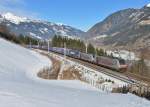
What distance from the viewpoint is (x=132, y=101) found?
22.3 metres

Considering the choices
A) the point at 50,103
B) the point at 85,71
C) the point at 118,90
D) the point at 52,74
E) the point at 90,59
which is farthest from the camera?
the point at 90,59

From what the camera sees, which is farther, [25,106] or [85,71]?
[85,71]

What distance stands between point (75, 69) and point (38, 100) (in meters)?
40.2

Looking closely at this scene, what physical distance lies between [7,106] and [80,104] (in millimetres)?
4982

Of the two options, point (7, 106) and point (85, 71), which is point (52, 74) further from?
point (7, 106)

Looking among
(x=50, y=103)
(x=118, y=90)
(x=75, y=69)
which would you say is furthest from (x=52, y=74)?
(x=50, y=103)

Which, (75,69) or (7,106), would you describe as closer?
(7,106)

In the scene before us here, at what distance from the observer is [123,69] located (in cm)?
7038

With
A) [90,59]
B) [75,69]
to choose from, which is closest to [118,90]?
[75,69]

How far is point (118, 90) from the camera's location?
3406cm

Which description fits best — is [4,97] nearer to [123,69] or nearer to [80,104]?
[80,104]

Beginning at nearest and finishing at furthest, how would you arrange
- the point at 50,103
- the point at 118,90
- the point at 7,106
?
1. the point at 7,106
2. the point at 50,103
3. the point at 118,90

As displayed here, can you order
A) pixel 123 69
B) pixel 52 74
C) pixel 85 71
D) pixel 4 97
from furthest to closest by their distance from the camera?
pixel 123 69
pixel 52 74
pixel 85 71
pixel 4 97

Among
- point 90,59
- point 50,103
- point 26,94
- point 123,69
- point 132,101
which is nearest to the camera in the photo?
point 50,103
